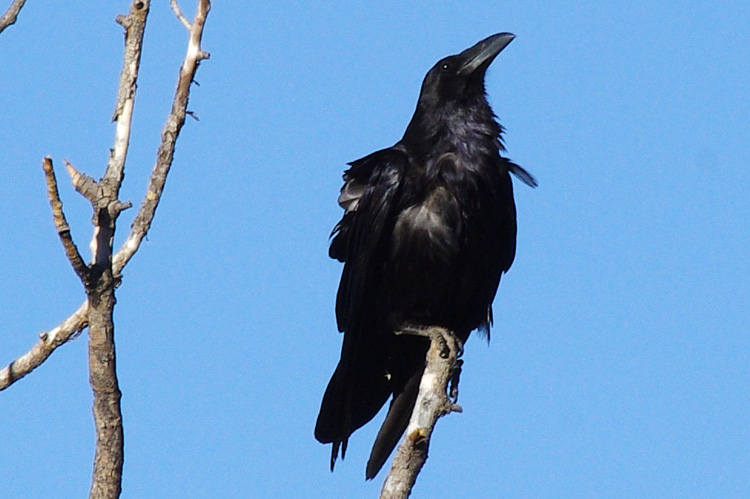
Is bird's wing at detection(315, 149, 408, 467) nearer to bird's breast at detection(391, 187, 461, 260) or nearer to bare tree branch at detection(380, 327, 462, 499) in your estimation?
bird's breast at detection(391, 187, 461, 260)

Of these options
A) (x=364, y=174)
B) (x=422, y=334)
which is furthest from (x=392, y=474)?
(x=364, y=174)

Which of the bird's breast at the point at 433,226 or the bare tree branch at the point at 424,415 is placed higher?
the bird's breast at the point at 433,226

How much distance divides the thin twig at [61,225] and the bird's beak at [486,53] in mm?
3443

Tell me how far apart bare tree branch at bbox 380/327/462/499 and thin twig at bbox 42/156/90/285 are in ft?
4.66

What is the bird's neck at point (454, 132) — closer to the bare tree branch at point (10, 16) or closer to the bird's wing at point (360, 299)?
the bird's wing at point (360, 299)

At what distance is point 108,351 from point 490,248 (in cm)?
278

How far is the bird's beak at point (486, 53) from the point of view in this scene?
20.7 ft

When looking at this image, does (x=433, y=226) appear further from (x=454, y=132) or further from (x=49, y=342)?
(x=49, y=342)

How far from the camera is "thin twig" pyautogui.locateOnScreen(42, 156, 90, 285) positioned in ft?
10.3

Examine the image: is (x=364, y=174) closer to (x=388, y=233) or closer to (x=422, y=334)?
(x=388, y=233)

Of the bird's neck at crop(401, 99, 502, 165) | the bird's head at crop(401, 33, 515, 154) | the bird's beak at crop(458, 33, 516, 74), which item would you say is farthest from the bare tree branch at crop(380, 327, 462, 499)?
the bird's beak at crop(458, 33, 516, 74)

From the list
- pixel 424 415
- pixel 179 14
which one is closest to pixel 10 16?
pixel 179 14

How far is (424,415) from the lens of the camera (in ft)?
14.7

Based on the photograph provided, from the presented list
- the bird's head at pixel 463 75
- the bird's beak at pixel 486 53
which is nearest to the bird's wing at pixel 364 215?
the bird's head at pixel 463 75
